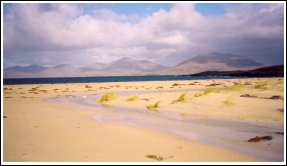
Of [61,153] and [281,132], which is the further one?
[281,132]

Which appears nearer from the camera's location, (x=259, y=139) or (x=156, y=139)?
(x=259, y=139)

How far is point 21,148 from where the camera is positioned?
Answer: 7266 millimetres

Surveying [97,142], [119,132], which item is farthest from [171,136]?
[97,142]

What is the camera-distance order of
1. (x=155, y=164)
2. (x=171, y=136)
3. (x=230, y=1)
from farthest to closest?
(x=171, y=136)
(x=230, y=1)
(x=155, y=164)

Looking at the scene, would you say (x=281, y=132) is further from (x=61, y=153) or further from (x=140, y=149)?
(x=61, y=153)

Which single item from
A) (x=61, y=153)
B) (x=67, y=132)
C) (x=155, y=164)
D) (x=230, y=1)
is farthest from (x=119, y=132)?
(x=230, y=1)

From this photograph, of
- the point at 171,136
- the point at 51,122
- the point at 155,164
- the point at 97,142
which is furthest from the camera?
the point at 51,122

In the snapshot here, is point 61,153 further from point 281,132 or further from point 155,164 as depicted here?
point 281,132

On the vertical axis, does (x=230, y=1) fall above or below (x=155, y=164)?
above

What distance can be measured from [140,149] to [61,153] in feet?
6.83

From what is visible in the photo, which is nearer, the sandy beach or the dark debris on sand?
the sandy beach

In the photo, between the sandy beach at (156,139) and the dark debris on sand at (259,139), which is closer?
the sandy beach at (156,139)

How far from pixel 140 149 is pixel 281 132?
17.7ft

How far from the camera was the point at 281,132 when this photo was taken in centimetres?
936
